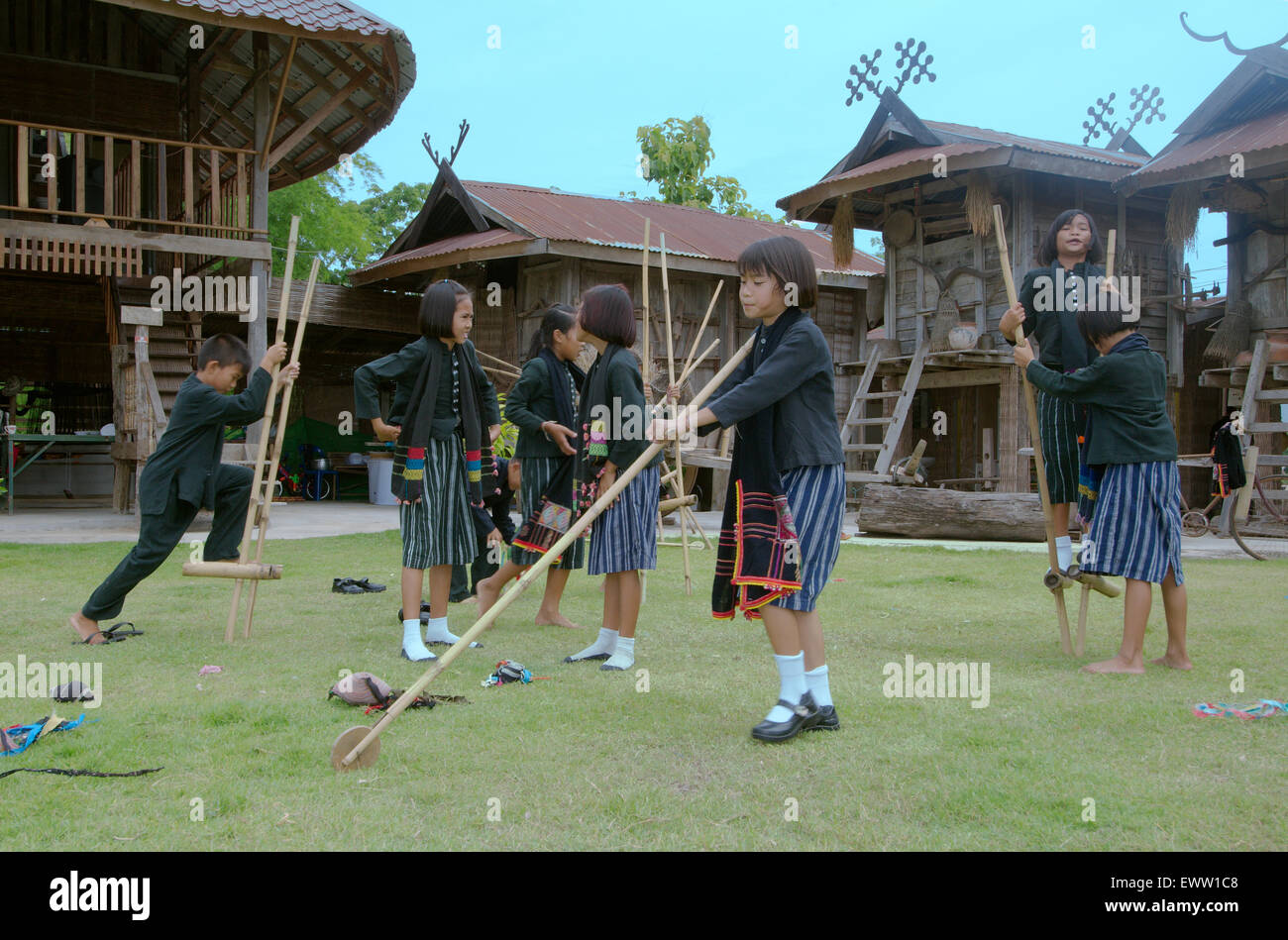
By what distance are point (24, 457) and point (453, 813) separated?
14.9 meters

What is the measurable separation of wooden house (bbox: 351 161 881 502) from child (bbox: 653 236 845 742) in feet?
33.8

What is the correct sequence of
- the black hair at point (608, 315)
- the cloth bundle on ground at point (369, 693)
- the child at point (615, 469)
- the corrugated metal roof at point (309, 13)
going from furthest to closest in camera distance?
the corrugated metal roof at point (309, 13) < the black hair at point (608, 315) < the child at point (615, 469) < the cloth bundle on ground at point (369, 693)

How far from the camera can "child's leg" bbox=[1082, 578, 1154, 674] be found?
4.29m

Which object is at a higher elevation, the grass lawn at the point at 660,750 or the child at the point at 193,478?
the child at the point at 193,478

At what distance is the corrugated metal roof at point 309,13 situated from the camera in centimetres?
971

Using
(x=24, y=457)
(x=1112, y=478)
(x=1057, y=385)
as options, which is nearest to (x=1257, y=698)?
(x=1112, y=478)

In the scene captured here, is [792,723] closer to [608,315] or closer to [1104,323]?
[608,315]

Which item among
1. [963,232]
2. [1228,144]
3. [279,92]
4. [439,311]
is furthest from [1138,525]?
[963,232]

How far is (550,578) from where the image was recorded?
18.3 feet

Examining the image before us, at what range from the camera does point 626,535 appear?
4.64m

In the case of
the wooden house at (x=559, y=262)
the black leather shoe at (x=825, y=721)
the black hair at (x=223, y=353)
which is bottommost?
the black leather shoe at (x=825, y=721)

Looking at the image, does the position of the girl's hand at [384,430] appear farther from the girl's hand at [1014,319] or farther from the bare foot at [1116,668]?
the bare foot at [1116,668]

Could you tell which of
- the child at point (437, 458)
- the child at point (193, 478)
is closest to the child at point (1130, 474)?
the child at point (437, 458)

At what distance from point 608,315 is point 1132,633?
254 centimetres
